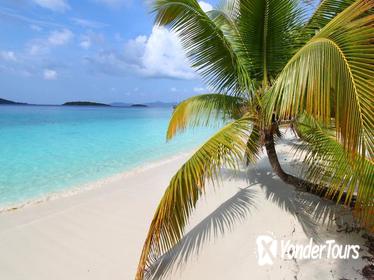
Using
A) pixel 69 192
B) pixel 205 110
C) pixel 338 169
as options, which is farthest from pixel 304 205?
pixel 69 192

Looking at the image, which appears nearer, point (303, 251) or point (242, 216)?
point (303, 251)

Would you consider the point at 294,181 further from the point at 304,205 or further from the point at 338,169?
the point at 338,169

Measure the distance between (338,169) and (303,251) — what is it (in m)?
0.94

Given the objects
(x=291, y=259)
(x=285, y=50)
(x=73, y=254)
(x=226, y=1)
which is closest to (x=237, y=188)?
(x=291, y=259)

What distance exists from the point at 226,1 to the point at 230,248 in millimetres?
3664

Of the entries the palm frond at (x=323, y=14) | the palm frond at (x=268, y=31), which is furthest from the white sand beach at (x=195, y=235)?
the palm frond at (x=323, y=14)

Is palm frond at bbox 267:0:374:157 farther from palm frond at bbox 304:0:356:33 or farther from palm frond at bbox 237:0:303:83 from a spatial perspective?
palm frond at bbox 304:0:356:33

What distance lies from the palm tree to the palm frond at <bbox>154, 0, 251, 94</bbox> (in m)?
0.01

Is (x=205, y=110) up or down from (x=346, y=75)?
down

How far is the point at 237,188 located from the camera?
4883 mm

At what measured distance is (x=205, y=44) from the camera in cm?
366

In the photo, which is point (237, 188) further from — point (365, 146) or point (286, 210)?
point (365, 146)

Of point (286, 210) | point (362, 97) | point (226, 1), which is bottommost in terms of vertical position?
point (286, 210)

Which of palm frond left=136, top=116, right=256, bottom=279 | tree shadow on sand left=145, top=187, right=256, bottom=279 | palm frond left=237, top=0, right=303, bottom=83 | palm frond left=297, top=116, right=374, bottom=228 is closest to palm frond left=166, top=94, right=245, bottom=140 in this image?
palm frond left=237, top=0, right=303, bottom=83
